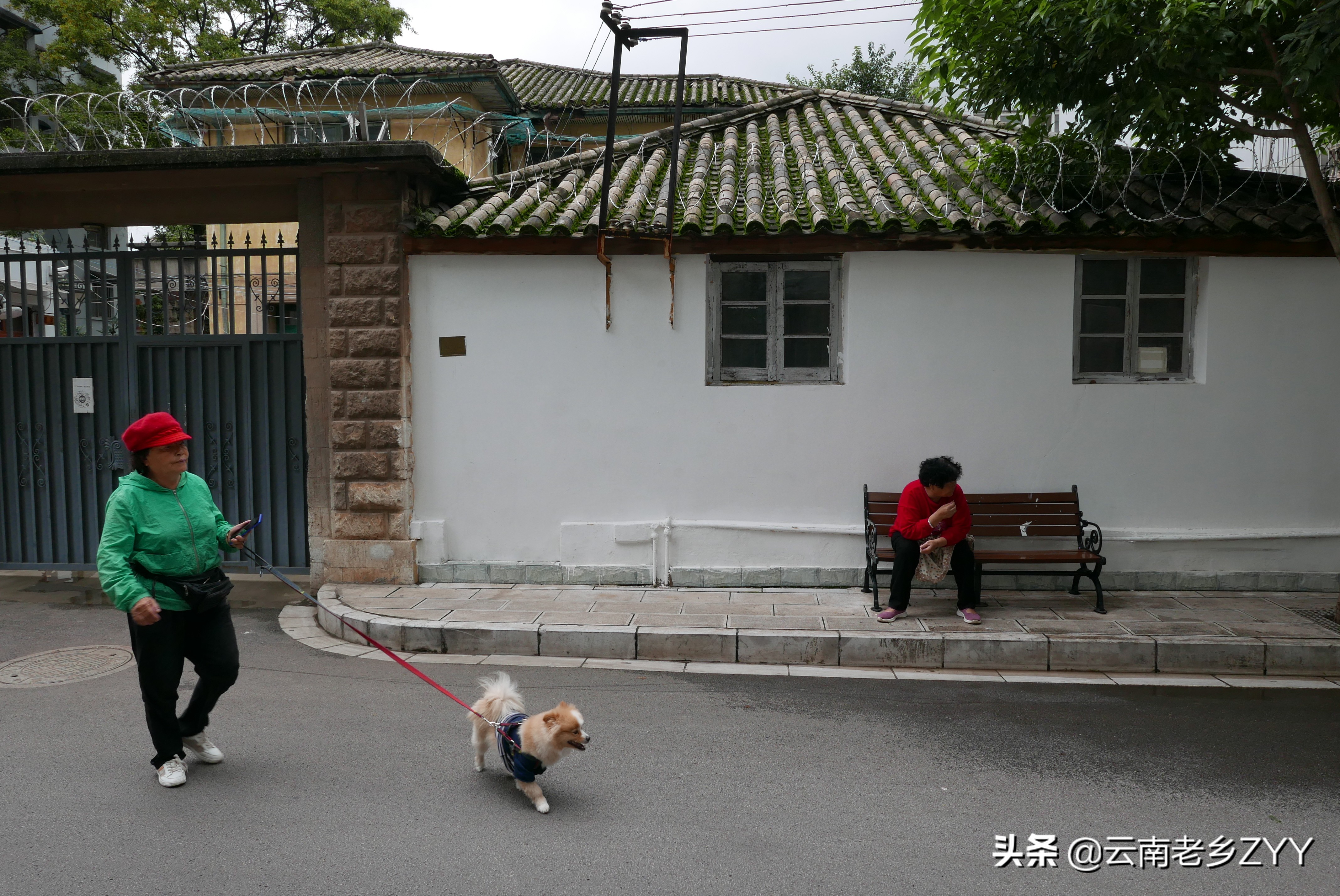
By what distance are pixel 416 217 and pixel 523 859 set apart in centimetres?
606

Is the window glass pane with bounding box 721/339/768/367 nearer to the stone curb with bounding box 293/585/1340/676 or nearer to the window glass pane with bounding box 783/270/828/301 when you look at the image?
the window glass pane with bounding box 783/270/828/301

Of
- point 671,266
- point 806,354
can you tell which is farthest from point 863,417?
point 671,266

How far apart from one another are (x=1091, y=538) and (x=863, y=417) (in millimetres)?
2156

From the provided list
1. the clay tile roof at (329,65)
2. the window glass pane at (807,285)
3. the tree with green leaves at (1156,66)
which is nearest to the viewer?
the tree with green leaves at (1156,66)

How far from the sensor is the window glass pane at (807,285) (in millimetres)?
8102

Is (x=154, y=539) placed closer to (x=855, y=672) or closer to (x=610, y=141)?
(x=855, y=672)

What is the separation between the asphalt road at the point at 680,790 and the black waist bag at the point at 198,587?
2.86ft

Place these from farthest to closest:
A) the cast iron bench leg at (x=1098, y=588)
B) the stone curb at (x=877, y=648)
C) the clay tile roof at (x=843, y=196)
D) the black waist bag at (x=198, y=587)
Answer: the clay tile roof at (x=843, y=196) < the cast iron bench leg at (x=1098, y=588) < the stone curb at (x=877, y=648) < the black waist bag at (x=198, y=587)

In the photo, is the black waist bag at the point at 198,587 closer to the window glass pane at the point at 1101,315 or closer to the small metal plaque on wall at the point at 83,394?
the small metal plaque on wall at the point at 83,394

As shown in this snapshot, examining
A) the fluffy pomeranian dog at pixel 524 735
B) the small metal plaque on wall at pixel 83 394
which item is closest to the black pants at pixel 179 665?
the fluffy pomeranian dog at pixel 524 735

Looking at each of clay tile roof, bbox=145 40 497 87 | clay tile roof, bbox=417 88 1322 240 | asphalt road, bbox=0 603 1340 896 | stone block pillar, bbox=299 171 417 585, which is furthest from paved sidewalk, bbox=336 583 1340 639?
clay tile roof, bbox=145 40 497 87

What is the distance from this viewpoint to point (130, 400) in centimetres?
Answer: 868

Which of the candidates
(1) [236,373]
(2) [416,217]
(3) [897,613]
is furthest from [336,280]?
(3) [897,613]

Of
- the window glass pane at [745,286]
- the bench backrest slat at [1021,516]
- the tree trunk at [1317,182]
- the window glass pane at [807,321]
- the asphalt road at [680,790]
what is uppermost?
the tree trunk at [1317,182]
